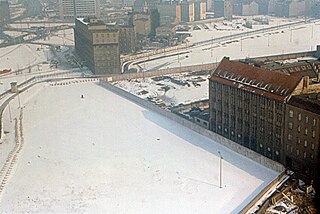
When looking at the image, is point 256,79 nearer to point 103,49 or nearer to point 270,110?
point 270,110

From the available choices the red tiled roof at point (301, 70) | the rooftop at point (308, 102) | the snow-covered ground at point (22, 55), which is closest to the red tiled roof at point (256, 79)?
the rooftop at point (308, 102)

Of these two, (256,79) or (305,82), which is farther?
(256,79)

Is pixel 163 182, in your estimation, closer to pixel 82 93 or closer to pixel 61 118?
pixel 61 118

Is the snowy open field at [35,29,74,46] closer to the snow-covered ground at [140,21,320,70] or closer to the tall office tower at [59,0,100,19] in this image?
the tall office tower at [59,0,100,19]

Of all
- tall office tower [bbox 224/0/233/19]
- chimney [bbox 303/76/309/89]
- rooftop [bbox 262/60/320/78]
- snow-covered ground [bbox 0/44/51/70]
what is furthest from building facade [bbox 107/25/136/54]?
tall office tower [bbox 224/0/233/19]

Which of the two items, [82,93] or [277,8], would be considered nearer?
[82,93]

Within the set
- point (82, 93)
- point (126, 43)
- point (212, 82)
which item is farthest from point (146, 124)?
point (126, 43)

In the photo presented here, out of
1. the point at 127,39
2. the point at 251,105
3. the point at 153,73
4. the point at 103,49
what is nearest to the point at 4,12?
the point at 127,39
